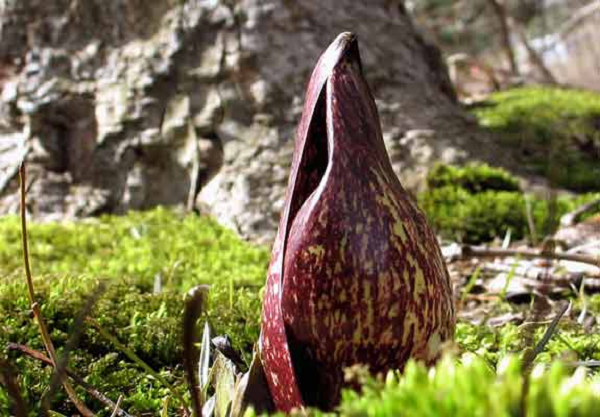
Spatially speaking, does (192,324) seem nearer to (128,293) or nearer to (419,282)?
(419,282)

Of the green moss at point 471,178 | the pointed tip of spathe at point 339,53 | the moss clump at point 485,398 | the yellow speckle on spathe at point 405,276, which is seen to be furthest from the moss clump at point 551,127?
the moss clump at point 485,398

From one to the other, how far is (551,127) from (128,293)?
397 centimetres

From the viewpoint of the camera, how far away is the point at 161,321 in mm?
1836

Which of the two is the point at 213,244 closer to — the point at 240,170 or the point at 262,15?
the point at 240,170

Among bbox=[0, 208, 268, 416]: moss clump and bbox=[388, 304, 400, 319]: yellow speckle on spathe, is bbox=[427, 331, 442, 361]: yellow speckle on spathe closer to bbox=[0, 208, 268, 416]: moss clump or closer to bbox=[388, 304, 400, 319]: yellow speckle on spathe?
bbox=[388, 304, 400, 319]: yellow speckle on spathe

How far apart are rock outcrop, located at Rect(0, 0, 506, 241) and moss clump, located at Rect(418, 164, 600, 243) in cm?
27

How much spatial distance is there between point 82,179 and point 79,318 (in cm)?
370

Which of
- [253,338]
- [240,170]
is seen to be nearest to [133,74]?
[240,170]

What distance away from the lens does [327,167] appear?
121 cm

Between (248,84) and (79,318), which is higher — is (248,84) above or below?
above

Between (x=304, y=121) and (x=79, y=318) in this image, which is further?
(x=304, y=121)

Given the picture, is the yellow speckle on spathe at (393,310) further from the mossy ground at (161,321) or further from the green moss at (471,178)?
the green moss at (471,178)

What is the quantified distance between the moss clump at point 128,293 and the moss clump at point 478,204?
40.8 inches

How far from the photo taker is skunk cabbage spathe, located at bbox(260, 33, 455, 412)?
1131mm
